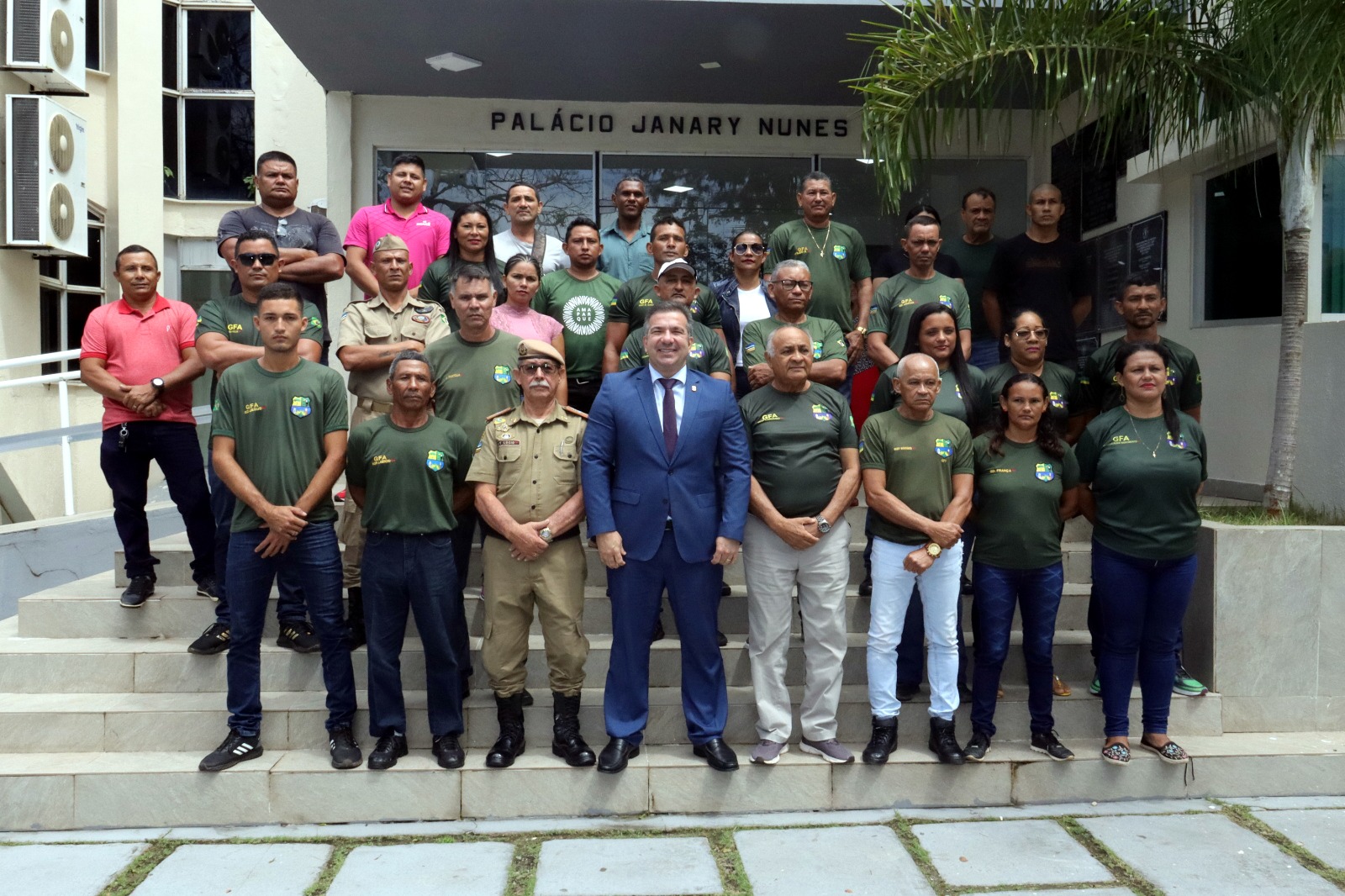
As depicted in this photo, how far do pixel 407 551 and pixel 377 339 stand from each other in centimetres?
133

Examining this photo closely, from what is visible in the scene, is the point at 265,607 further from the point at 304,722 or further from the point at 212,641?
the point at 212,641

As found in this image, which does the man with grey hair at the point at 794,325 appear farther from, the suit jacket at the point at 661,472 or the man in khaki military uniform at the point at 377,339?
the man in khaki military uniform at the point at 377,339

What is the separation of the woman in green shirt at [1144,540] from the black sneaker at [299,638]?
3.76 metres

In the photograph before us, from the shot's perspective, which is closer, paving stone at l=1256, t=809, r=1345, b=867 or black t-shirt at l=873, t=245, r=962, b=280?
paving stone at l=1256, t=809, r=1345, b=867

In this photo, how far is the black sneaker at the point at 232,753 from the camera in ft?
16.0

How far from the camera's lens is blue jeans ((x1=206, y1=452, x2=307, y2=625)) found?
5.36 m

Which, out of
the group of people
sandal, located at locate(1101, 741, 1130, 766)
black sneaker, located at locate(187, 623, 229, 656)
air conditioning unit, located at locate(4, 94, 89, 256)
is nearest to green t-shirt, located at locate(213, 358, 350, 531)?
the group of people

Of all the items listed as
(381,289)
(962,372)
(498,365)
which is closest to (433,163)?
(381,289)

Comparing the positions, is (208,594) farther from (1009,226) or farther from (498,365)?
(1009,226)

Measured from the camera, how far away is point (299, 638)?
18.2ft

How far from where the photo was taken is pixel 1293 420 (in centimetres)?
597

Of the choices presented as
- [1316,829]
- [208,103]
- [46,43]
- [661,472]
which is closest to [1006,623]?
[1316,829]

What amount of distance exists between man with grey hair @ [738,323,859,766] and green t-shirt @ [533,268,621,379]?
58.4 inches

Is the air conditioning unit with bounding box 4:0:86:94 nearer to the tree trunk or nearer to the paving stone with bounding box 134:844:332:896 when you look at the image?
the paving stone with bounding box 134:844:332:896
